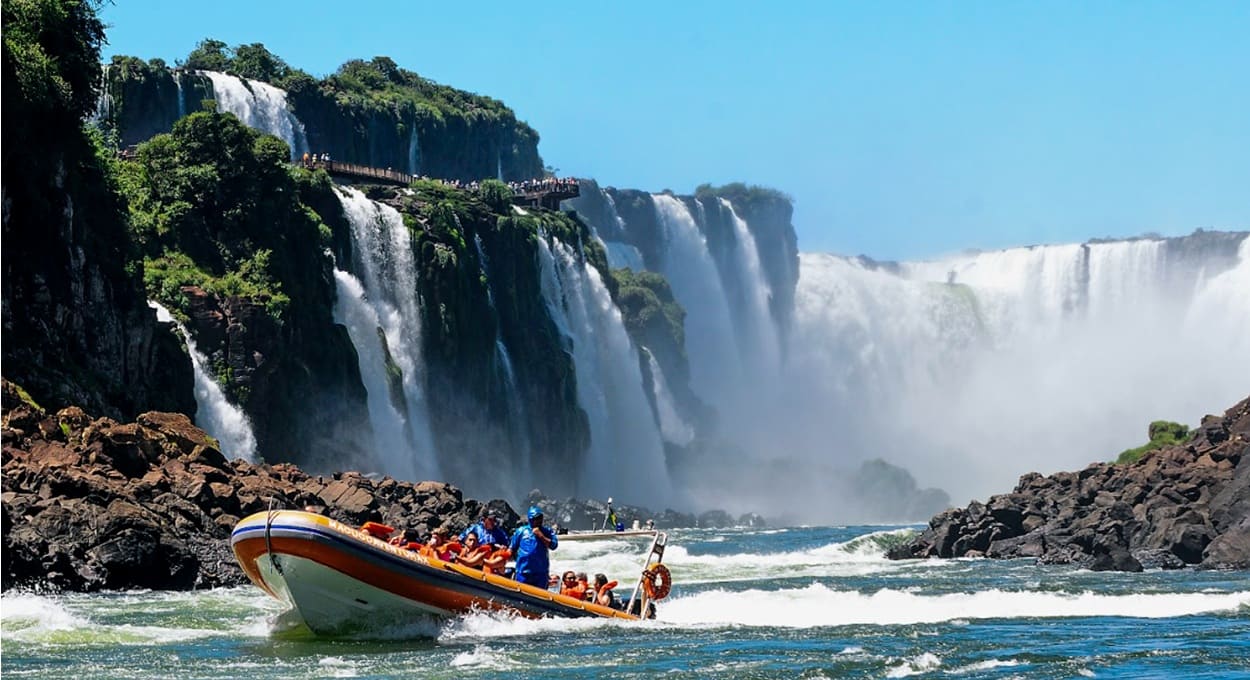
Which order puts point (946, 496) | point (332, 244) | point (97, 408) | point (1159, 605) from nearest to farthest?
point (1159, 605), point (97, 408), point (332, 244), point (946, 496)

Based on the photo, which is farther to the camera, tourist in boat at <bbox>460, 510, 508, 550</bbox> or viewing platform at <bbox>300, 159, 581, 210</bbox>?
viewing platform at <bbox>300, 159, 581, 210</bbox>

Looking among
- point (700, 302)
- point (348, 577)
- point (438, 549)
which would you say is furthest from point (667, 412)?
point (348, 577)

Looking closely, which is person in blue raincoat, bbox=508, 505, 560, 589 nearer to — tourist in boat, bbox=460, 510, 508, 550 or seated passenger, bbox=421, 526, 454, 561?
tourist in boat, bbox=460, 510, 508, 550

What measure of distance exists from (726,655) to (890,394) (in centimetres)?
10526

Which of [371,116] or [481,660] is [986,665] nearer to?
[481,660]

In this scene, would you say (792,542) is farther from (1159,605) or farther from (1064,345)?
(1064,345)

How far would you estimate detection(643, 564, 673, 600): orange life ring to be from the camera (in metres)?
31.5

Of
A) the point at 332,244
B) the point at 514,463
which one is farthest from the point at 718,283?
the point at 332,244

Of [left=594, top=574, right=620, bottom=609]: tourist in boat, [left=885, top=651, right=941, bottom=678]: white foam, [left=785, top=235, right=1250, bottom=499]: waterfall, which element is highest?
[left=785, top=235, right=1250, bottom=499]: waterfall

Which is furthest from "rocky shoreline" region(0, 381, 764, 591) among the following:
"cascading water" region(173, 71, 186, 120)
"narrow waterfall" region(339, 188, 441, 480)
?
"cascading water" region(173, 71, 186, 120)

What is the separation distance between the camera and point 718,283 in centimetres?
12506

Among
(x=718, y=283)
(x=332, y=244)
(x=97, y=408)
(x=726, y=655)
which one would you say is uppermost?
(x=718, y=283)

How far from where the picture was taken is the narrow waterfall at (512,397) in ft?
267

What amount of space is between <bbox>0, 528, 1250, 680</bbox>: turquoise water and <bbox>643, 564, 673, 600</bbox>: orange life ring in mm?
621
